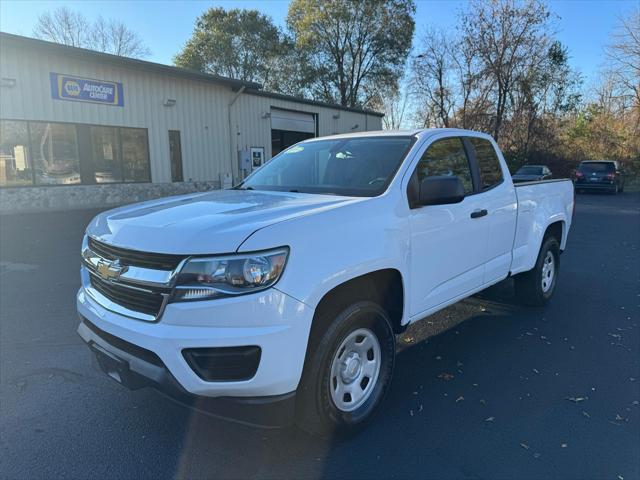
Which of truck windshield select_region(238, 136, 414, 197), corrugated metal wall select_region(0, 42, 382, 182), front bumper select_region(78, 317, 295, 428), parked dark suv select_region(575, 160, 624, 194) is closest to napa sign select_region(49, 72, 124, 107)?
corrugated metal wall select_region(0, 42, 382, 182)

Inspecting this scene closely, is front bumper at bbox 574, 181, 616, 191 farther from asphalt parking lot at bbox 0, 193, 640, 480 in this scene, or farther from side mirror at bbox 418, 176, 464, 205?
side mirror at bbox 418, 176, 464, 205

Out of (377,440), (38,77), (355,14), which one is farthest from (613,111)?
(377,440)

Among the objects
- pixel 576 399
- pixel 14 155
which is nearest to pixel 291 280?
pixel 576 399

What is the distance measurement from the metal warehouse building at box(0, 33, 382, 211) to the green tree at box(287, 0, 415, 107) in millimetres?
18069

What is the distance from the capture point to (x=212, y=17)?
38.6 m

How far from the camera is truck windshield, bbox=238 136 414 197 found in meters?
3.26

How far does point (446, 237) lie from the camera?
3.37m

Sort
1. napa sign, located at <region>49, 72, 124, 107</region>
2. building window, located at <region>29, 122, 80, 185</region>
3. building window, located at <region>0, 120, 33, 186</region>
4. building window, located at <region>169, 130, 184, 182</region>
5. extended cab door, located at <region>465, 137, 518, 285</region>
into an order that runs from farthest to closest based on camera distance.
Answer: building window, located at <region>169, 130, 184, 182</region> < napa sign, located at <region>49, 72, 124, 107</region> < building window, located at <region>29, 122, 80, 185</region> < building window, located at <region>0, 120, 33, 186</region> < extended cab door, located at <region>465, 137, 518, 285</region>

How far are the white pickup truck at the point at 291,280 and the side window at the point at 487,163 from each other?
0.39m

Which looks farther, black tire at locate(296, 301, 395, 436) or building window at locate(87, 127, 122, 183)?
building window at locate(87, 127, 122, 183)

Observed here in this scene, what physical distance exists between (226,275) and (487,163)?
3.10 metres

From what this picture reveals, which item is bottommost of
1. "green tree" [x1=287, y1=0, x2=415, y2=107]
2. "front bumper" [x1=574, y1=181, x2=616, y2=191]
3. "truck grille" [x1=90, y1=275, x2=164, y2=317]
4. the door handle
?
"front bumper" [x1=574, y1=181, x2=616, y2=191]

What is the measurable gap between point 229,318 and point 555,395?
260 cm

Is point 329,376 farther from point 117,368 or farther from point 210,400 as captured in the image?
→ point 117,368
